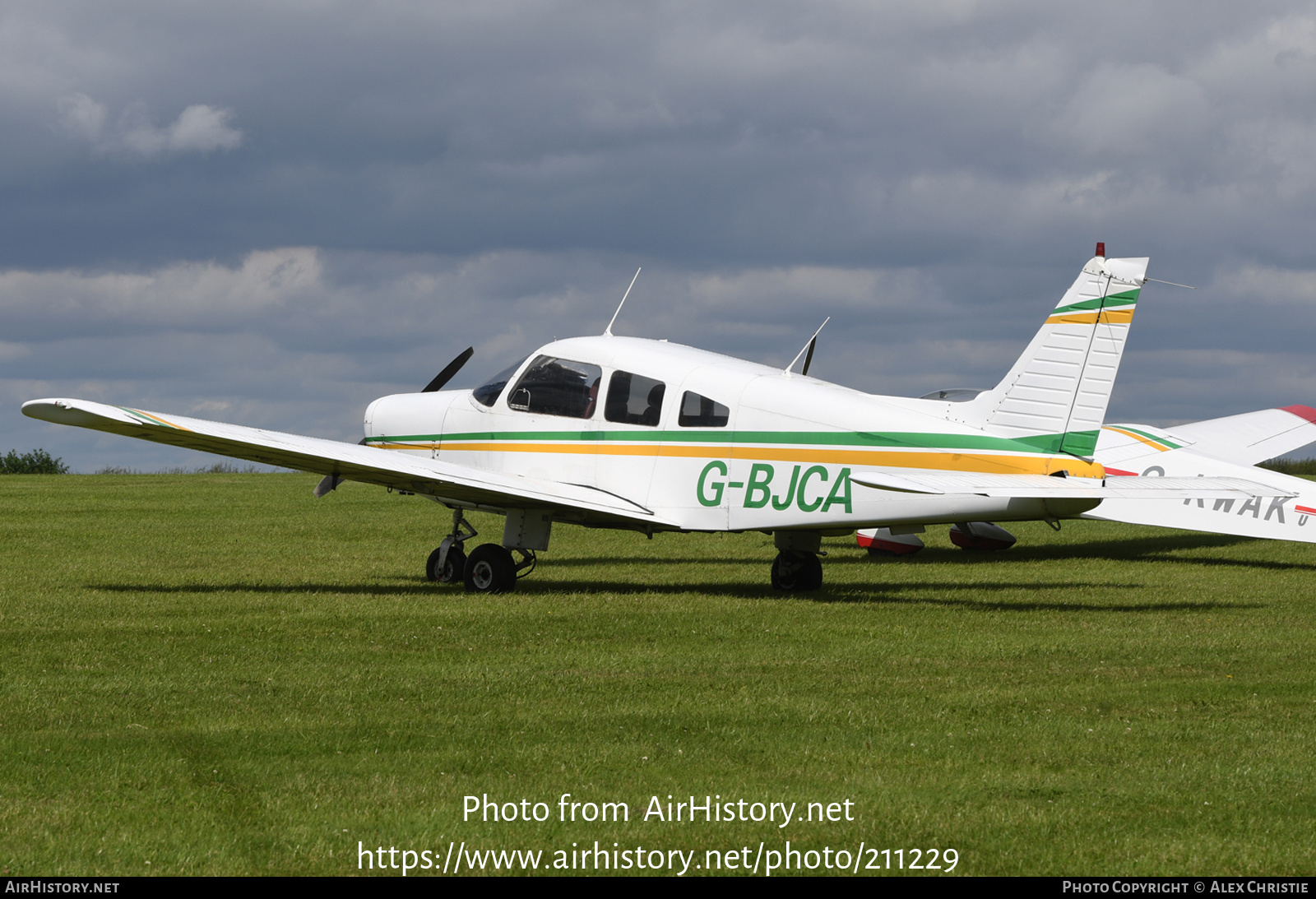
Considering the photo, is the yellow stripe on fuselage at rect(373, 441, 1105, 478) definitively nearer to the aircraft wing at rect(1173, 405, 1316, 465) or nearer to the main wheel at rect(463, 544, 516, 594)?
the main wheel at rect(463, 544, 516, 594)

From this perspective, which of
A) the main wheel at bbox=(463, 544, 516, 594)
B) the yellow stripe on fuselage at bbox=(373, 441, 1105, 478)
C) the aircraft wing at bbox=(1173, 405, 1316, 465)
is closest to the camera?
the yellow stripe on fuselage at bbox=(373, 441, 1105, 478)

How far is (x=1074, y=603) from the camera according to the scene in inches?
491

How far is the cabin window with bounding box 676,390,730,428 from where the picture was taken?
12.5 metres

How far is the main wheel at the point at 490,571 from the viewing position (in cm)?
1325

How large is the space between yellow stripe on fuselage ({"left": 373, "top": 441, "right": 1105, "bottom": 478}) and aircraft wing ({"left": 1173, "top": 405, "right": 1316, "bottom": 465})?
39.9 ft

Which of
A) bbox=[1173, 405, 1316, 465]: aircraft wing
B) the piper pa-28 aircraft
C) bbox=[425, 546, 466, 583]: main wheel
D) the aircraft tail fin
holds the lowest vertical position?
bbox=[425, 546, 466, 583]: main wheel

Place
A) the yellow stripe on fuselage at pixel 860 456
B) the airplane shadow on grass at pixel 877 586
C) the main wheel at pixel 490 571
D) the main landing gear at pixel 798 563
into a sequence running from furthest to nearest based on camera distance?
the main landing gear at pixel 798 563
the main wheel at pixel 490 571
the airplane shadow on grass at pixel 877 586
the yellow stripe on fuselage at pixel 860 456

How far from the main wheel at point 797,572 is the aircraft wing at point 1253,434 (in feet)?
38.4

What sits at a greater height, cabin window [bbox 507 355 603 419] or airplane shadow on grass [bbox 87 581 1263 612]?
cabin window [bbox 507 355 603 419]

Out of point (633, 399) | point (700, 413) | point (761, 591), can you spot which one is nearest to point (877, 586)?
point (761, 591)

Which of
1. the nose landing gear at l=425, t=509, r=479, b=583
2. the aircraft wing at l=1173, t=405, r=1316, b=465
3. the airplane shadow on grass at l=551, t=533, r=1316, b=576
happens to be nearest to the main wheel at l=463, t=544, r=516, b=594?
the nose landing gear at l=425, t=509, r=479, b=583

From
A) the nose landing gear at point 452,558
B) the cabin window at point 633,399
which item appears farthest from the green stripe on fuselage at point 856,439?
the nose landing gear at point 452,558

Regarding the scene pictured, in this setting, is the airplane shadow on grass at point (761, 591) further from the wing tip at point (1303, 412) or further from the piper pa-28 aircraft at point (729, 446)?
the wing tip at point (1303, 412)
